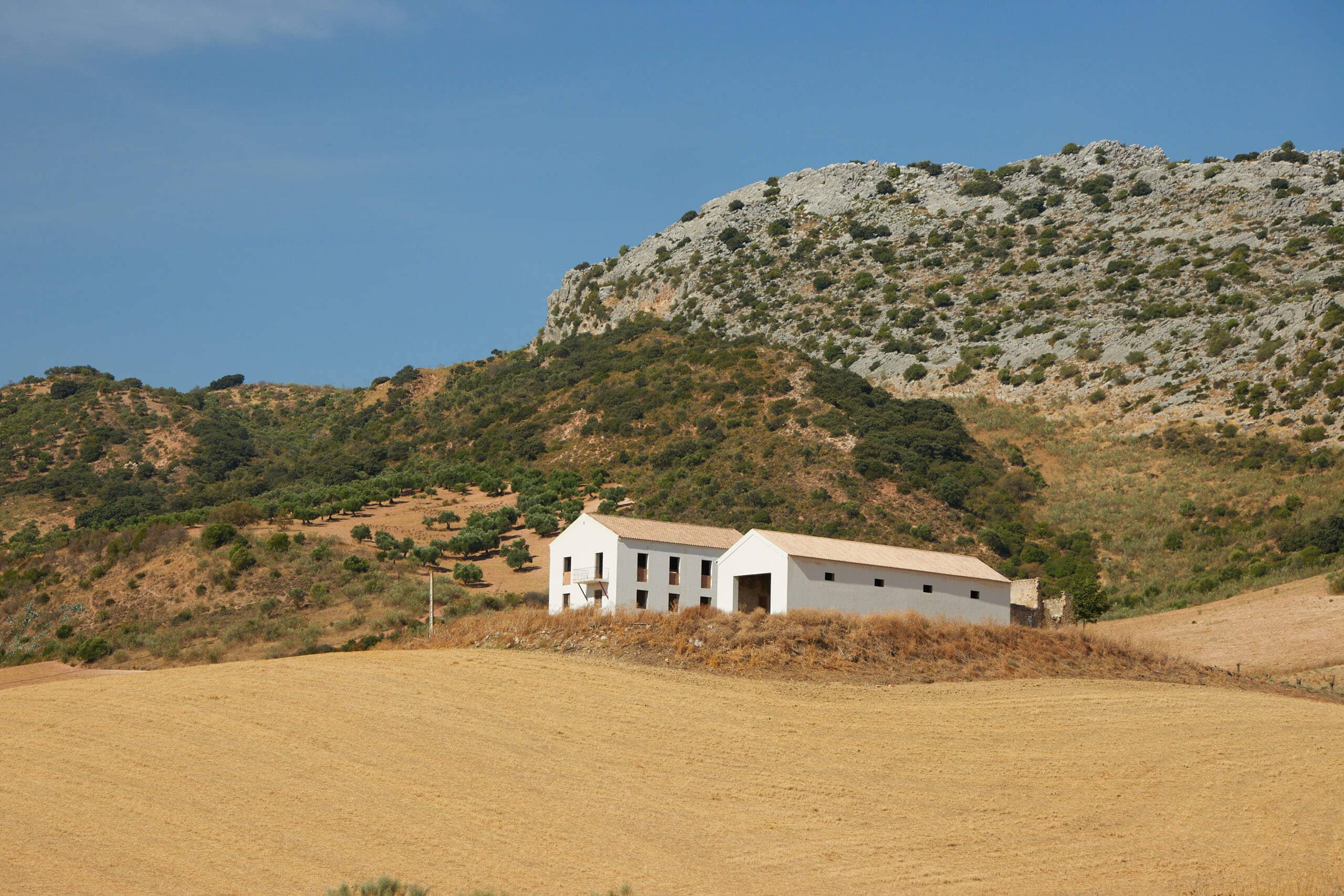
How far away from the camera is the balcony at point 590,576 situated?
39.4 m

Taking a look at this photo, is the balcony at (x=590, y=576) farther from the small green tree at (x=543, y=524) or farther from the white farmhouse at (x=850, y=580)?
the small green tree at (x=543, y=524)

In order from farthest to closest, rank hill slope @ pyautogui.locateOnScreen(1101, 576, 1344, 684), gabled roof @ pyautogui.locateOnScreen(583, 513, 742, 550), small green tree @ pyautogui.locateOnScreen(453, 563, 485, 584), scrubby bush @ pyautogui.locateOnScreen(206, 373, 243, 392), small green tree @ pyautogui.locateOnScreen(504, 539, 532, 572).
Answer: scrubby bush @ pyautogui.locateOnScreen(206, 373, 243, 392) < small green tree @ pyautogui.locateOnScreen(504, 539, 532, 572) < small green tree @ pyautogui.locateOnScreen(453, 563, 485, 584) < gabled roof @ pyautogui.locateOnScreen(583, 513, 742, 550) < hill slope @ pyautogui.locateOnScreen(1101, 576, 1344, 684)

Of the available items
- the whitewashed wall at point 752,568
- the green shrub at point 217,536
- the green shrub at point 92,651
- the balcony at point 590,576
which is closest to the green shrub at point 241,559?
the green shrub at point 217,536

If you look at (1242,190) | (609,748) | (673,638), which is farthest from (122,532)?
(1242,190)

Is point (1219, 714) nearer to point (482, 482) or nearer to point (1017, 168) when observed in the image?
point (482, 482)

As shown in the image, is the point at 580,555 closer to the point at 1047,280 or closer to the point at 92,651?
the point at 92,651

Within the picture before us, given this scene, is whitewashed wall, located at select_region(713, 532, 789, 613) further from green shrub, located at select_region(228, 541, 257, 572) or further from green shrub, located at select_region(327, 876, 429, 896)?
green shrub, located at select_region(228, 541, 257, 572)

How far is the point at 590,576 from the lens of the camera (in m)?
39.9

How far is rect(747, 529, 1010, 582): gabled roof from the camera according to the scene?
35.8 metres

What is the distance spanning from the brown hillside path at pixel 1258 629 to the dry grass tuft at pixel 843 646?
3691 mm

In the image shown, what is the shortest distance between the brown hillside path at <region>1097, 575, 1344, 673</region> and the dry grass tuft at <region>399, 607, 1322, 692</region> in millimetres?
3691

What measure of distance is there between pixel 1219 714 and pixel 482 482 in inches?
2069

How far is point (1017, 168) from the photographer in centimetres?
11244

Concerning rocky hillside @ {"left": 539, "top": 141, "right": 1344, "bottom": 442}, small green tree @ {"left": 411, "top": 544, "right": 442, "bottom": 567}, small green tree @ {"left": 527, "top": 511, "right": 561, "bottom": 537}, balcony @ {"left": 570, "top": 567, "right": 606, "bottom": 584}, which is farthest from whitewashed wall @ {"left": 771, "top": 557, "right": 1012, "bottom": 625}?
rocky hillside @ {"left": 539, "top": 141, "right": 1344, "bottom": 442}
